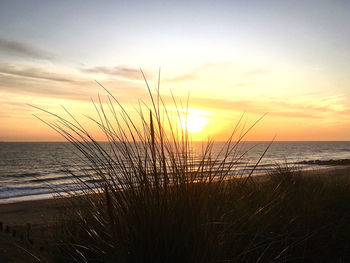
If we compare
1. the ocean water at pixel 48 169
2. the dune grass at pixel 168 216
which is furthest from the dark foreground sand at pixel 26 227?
the dune grass at pixel 168 216

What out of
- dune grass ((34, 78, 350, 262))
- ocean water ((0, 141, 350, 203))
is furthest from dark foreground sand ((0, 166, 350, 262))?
dune grass ((34, 78, 350, 262))

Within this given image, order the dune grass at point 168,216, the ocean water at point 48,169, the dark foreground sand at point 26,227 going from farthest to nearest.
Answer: the dark foreground sand at point 26,227 → the ocean water at point 48,169 → the dune grass at point 168,216

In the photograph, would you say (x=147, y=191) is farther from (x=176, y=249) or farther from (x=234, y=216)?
(x=234, y=216)

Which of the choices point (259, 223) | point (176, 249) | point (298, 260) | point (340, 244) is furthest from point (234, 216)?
point (340, 244)

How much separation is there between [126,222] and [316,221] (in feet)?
8.14

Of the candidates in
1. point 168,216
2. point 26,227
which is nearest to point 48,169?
point 26,227

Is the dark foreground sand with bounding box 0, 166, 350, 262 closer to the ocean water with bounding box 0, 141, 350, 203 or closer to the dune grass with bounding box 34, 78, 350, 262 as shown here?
the ocean water with bounding box 0, 141, 350, 203

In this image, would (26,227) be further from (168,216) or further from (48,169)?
(48,169)

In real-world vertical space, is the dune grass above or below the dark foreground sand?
above

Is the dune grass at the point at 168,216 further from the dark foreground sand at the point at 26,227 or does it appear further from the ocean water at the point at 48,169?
the dark foreground sand at the point at 26,227

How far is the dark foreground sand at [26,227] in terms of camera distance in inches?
158

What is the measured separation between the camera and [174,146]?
2600 mm

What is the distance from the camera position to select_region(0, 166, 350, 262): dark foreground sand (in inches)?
158

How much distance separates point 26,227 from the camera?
7543 mm
